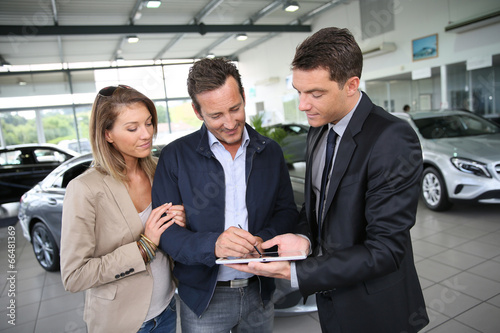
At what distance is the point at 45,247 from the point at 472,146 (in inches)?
215

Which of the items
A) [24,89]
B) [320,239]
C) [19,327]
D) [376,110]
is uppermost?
[24,89]

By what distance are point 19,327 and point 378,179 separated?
3280 millimetres

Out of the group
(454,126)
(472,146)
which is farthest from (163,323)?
(454,126)

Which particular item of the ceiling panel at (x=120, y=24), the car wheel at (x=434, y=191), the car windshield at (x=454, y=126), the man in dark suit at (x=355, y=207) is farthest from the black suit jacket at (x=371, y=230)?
the ceiling panel at (x=120, y=24)

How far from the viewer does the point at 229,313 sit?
1.34 m

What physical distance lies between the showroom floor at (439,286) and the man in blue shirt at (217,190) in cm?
139

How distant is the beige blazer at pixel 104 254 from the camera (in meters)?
1.20

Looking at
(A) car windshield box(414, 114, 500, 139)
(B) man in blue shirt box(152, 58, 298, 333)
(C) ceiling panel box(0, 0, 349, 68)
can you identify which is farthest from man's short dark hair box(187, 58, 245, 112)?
(C) ceiling panel box(0, 0, 349, 68)

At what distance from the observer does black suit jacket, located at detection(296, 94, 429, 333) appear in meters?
0.98

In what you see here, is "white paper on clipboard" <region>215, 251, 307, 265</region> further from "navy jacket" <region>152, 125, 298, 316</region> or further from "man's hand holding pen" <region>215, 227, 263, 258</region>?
"navy jacket" <region>152, 125, 298, 316</region>

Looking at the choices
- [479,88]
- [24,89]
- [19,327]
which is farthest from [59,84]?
[479,88]

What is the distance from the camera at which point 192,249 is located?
117 cm

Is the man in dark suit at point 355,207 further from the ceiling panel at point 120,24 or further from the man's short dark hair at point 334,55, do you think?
the ceiling panel at point 120,24

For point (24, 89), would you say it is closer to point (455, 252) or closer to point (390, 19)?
point (390, 19)
